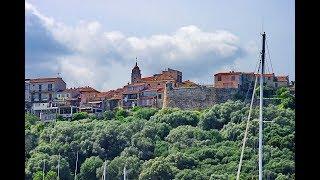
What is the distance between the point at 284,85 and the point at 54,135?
17.6ft

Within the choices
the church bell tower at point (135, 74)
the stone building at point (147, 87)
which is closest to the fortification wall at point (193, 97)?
the stone building at point (147, 87)

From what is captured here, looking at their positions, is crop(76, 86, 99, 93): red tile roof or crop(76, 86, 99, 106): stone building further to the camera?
crop(76, 86, 99, 93): red tile roof

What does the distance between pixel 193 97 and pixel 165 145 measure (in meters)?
7.08

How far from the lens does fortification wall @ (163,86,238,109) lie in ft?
73.7

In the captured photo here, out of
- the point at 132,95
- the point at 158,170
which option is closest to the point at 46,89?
the point at 132,95

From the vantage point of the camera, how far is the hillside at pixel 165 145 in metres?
11.8

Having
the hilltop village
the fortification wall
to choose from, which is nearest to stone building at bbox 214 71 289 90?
the hilltop village

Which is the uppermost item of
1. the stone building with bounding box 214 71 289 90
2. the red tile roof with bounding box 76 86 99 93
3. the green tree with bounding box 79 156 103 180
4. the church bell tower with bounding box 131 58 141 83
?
the church bell tower with bounding box 131 58 141 83

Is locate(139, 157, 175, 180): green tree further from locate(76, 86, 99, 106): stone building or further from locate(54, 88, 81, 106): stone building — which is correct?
locate(76, 86, 99, 106): stone building
